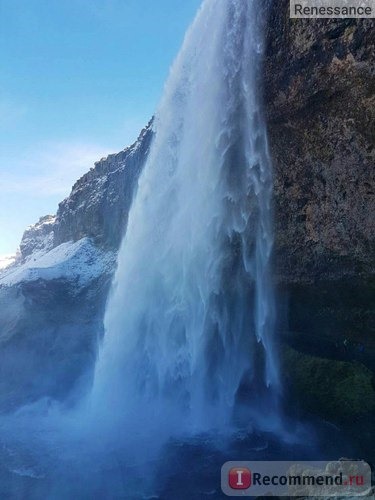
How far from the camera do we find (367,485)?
8383mm

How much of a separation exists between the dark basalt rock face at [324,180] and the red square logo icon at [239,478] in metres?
7.35

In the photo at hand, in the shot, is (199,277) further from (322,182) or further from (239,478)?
(239,478)

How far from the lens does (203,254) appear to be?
2122 centimetres

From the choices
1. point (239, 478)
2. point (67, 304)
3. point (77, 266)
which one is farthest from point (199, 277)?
point (77, 266)

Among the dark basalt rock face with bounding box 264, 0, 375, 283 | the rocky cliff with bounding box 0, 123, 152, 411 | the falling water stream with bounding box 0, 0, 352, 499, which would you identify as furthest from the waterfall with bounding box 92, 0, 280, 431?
the rocky cliff with bounding box 0, 123, 152, 411

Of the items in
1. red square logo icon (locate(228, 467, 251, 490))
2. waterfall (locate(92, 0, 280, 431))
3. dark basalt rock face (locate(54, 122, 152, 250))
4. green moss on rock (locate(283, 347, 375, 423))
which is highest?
dark basalt rock face (locate(54, 122, 152, 250))

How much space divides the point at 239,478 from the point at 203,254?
1130 centimetres

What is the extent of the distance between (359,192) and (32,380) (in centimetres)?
2487

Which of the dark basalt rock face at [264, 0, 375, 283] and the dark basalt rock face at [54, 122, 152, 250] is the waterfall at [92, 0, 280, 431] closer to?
the dark basalt rock face at [264, 0, 375, 283]

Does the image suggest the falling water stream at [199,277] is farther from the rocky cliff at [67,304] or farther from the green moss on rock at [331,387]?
the rocky cliff at [67,304]

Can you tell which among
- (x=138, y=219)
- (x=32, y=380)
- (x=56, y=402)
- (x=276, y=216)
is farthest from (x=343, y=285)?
(x=32, y=380)

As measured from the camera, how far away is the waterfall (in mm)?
19516

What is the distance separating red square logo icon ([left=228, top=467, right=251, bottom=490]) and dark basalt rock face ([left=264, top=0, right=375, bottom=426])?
7354mm

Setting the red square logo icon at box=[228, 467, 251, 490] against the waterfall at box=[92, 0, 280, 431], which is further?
the waterfall at box=[92, 0, 280, 431]
